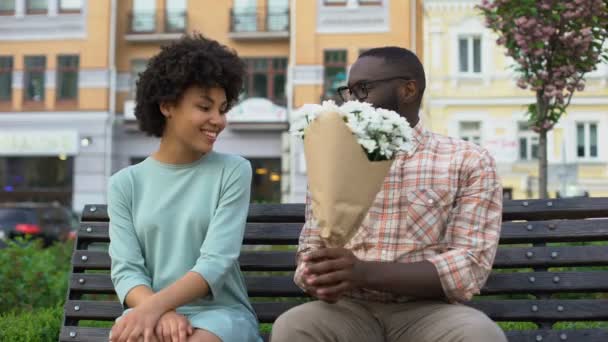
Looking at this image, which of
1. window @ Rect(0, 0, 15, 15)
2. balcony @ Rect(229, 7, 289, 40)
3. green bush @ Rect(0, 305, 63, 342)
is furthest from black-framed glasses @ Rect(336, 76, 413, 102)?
window @ Rect(0, 0, 15, 15)

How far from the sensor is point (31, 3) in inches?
1033

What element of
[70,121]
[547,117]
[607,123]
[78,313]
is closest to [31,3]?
Answer: [70,121]

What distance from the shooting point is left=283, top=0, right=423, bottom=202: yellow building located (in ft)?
79.6

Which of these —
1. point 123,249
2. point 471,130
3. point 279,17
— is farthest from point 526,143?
point 123,249

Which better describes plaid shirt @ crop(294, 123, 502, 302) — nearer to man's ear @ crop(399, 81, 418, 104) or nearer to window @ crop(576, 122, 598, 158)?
man's ear @ crop(399, 81, 418, 104)

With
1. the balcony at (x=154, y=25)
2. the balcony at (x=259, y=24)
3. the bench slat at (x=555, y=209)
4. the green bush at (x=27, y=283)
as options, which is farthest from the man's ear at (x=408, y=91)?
the balcony at (x=154, y=25)

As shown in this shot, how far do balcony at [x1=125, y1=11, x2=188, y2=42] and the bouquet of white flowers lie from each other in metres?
24.4

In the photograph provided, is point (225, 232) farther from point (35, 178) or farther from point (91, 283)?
point (35, 178)

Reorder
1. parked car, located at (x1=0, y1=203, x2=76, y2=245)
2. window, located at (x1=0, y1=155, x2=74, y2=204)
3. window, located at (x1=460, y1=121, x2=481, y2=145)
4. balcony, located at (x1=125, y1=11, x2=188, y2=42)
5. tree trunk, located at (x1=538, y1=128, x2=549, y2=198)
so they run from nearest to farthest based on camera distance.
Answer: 1. tree trunk, located at (x1=538, y1=128, x2=549, y2=198)
2. parked car, located at (x1=0, y1=203, x2=76, y2=245)
3. window, located at (x1=460, y1=121, x2=481, y2=145)
4. window, located at (x1=0, y1=155, x2=74, y2=204)
5. balcony, located at (x1=125, y1=11, x2=188, y2=42)

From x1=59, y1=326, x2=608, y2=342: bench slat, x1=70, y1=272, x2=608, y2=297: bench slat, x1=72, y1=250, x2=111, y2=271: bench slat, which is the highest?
x1=72, y1=250, x2=111, y2=271: bench slat

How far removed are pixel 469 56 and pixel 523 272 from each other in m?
23.6

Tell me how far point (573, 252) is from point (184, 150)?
1.66m

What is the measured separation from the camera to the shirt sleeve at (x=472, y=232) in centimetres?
247

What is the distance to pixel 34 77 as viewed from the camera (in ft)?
85.4
